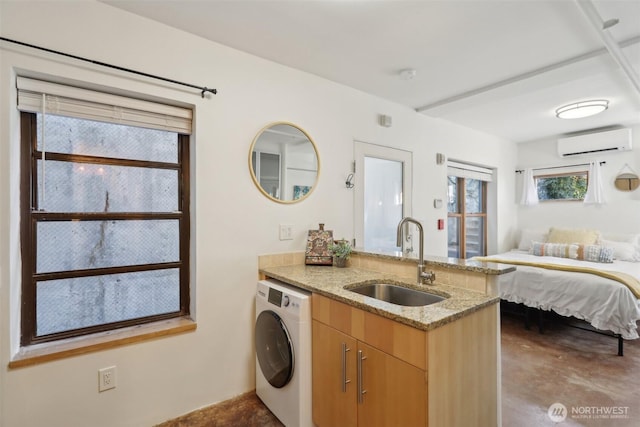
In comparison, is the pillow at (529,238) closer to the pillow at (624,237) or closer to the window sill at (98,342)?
the pillow at (624,237)

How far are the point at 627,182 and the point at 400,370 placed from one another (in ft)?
16.2

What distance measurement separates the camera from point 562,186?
4.75 meters

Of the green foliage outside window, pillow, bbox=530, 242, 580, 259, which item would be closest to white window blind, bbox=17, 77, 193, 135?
pillow, bbox=530, 242, 580, 259

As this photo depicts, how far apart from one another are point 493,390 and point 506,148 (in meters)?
4.40

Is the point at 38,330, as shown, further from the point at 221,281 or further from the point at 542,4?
the point at 542,4

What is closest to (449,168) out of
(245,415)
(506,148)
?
(506,148)

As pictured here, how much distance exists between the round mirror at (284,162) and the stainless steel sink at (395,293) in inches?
35.5

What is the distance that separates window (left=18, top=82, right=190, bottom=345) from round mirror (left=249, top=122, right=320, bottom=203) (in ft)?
1.65

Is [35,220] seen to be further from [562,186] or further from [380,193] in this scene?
[562,186]

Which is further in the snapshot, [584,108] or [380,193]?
[584,108]

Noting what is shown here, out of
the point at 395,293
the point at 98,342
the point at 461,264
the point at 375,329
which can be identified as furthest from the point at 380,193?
the point at 98,342

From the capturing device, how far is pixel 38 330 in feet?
5.40

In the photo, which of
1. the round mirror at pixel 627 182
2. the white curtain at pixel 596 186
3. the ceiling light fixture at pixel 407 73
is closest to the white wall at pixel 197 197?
the ceiling light fixture at pixel 407 73

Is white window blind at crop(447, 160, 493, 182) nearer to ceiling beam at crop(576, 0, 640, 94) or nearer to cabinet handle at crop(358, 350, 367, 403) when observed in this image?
ceiling beam at crop(576, 0, 640, 94)
